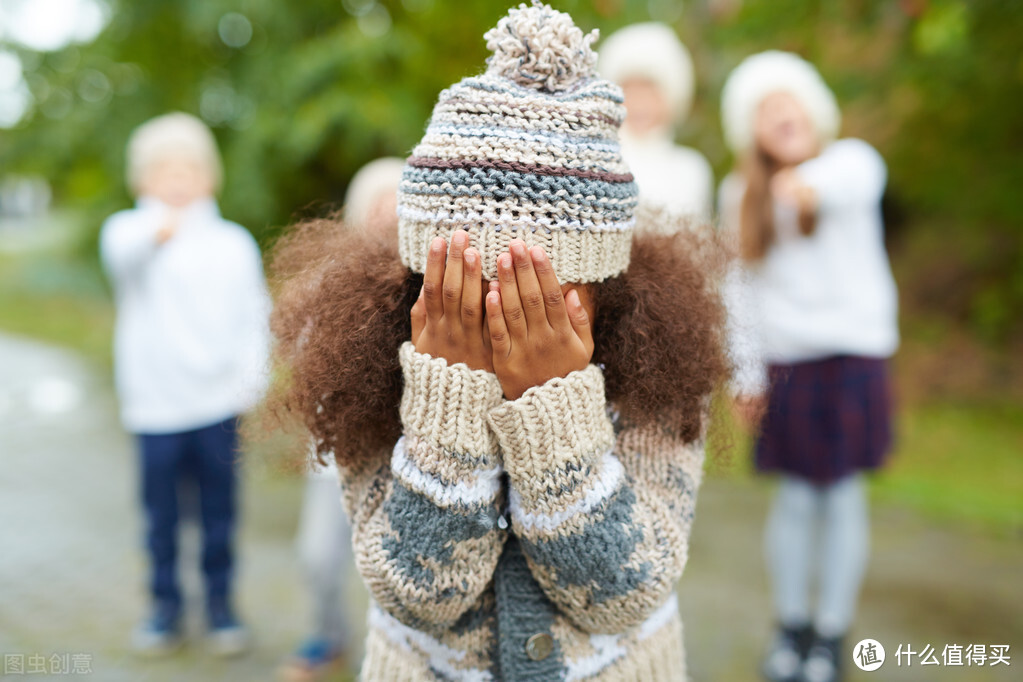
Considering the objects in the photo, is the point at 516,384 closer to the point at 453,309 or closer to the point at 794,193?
the point at 453,309

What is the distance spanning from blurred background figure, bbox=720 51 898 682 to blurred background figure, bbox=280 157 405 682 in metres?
1.29

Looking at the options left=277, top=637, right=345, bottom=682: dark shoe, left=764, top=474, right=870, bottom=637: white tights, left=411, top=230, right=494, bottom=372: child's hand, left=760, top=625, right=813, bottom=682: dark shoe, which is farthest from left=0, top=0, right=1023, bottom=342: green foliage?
left=411, top=230, right=494, bottom=372: child's hand

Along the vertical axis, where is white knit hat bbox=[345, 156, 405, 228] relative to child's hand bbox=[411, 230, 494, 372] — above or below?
above

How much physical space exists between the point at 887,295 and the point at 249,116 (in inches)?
225

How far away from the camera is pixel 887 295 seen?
9.28 ft

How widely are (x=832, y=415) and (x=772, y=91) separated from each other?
3.84 ft

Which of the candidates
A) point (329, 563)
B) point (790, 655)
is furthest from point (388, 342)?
point (790, 655)

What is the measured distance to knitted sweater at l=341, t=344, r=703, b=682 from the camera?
4.23 feet

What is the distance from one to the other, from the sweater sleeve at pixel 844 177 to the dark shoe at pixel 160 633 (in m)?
2.91

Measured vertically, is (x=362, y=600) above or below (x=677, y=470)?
below

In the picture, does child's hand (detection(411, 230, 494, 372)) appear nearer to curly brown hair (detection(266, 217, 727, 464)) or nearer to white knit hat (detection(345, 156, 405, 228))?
curly brown hair (detection(266, 217, 727, 464))

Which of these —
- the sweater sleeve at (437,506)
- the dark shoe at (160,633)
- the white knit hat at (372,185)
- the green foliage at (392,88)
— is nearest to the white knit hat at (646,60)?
the white knit hat at (372,185)

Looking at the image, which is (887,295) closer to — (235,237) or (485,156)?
(485,156)

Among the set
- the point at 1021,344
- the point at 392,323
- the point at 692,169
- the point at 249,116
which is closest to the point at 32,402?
the point at 249,116
